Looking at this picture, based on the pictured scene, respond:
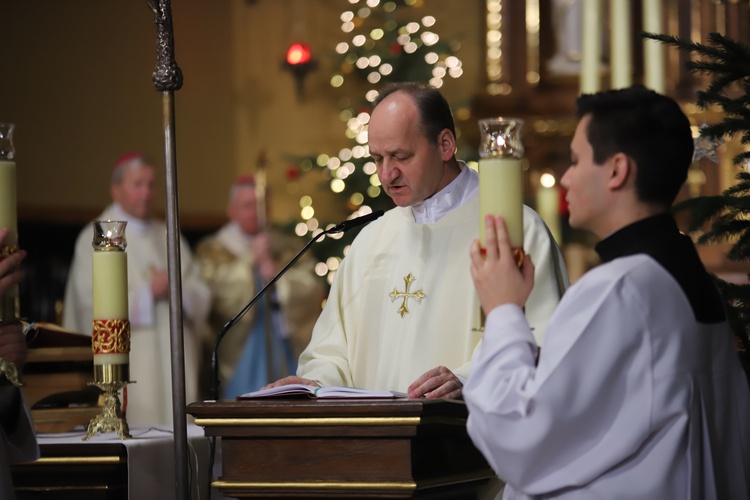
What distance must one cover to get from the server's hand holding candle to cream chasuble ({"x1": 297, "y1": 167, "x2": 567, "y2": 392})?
116cm

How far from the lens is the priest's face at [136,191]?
8.44m

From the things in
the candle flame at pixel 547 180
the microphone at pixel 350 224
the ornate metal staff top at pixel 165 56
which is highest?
the ornate metal staff top at pixel 165 56

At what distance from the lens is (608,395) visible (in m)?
2.52

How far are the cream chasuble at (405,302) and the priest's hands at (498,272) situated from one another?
4.11 feet

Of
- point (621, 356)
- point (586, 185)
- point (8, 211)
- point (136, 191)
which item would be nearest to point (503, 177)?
point (586, 185)

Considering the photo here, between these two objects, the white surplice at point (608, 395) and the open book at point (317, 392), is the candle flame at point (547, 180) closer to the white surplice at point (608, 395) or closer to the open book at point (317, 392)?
Result: the open book at point (317, 392)

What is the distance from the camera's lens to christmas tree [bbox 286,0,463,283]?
10000 millimetres

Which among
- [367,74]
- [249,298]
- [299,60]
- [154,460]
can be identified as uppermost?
[299,60]

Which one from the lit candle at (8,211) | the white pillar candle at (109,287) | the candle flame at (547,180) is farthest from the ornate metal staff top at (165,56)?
the candle flame at (547,180)

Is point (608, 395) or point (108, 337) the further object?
point (108, 337)

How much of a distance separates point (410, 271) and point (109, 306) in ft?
3.56

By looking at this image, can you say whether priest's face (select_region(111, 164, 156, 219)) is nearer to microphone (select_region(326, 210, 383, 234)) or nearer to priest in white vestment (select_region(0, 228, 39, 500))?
microphone (select_region(326, 210, 383, 234))

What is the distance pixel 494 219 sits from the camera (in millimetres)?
2742

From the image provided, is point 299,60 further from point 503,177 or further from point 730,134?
point 503,177
